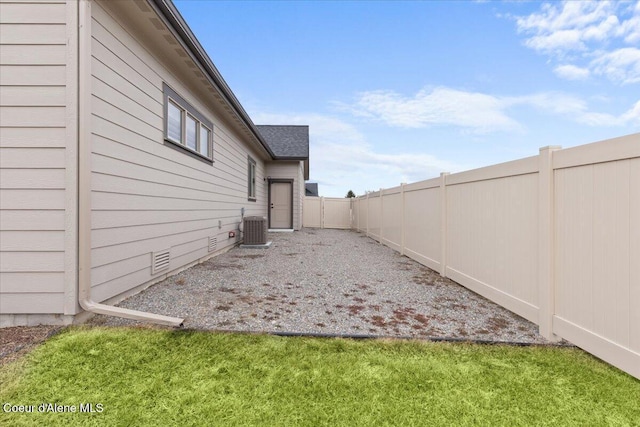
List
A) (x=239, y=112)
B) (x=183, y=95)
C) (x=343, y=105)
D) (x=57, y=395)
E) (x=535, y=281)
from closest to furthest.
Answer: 1. (x=57, y=395)
2. (x=535, y=281)
3. (x=183, y=95)
4. (x=239, y=112)
5. (x=343, y=105)

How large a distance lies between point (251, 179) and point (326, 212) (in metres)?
6.61

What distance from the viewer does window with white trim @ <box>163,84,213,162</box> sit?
4594 millimetres

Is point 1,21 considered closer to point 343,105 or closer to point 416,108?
point 416,108

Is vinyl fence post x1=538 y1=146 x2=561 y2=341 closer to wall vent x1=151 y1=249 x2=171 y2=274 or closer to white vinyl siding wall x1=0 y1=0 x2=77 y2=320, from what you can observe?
white vinyl siding wall x1=0 y1=0 x2=77 y2=320

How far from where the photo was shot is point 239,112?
7.07m

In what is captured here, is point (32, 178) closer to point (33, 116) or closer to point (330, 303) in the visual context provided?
point (33, 116)

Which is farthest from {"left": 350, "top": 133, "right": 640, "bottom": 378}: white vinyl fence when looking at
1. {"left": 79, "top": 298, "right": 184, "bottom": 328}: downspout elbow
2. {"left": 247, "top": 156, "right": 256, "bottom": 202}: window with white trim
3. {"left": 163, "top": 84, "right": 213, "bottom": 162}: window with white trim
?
{"left": 247, "top": 156, "right": 256, "bottom": 202}: window with white trim

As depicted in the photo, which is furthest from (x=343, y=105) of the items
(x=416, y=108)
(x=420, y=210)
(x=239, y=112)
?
(x=420, y=210)

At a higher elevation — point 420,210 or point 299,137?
point 299,137

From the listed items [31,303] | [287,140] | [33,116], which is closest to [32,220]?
[31,303]

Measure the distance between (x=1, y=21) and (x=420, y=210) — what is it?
629cm

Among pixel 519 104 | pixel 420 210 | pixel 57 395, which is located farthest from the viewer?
pixel 519 104

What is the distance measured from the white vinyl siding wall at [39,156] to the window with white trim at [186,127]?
177 centimetres

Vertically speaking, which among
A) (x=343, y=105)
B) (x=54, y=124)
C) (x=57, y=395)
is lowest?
(x=57, y=395)
